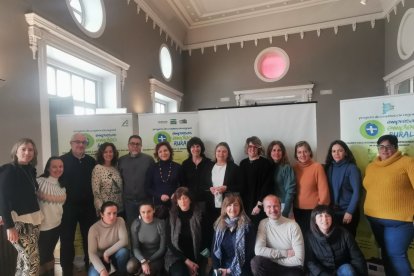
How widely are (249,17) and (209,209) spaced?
6752 millimetres

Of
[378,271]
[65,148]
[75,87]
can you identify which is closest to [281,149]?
[378,271]

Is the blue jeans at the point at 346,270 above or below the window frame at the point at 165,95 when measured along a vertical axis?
below

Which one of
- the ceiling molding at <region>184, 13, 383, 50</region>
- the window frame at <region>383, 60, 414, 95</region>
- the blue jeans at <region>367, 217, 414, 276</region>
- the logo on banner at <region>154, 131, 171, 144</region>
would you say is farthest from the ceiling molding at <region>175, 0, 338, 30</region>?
the blue jeans at <region>367, 217, 414, 276</region>

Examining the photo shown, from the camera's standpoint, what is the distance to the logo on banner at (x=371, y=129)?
9.46 feet

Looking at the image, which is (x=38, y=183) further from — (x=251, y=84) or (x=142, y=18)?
(x=251, y=84)

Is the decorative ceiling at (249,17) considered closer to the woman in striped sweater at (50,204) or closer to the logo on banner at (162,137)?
the logo on banner at (162,137)

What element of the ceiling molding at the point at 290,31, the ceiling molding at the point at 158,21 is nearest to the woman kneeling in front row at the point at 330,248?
the ceiling molding at the point at 158,21

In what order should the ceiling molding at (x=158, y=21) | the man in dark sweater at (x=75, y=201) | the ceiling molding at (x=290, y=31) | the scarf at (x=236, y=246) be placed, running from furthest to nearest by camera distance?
the ceiling molding at (x=290, y=31), the ceiling molding at (x=158, y=21), the man in dark sweater at (x=75, y=201), the scarf at (x=236, y=246)

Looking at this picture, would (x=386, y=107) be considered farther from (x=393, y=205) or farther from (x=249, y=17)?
(x=249, y=17)

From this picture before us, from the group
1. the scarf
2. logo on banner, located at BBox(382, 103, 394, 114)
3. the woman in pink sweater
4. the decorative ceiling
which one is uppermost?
the decorative ceiling

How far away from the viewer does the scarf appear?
7.77 feet

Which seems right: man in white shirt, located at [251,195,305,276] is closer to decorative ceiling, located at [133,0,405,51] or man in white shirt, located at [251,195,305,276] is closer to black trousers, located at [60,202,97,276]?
black trousers, located at [60,202,97,276]

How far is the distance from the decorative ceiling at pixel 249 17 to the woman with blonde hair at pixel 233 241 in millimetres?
5554

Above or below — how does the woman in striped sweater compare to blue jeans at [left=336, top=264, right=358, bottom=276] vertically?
above
